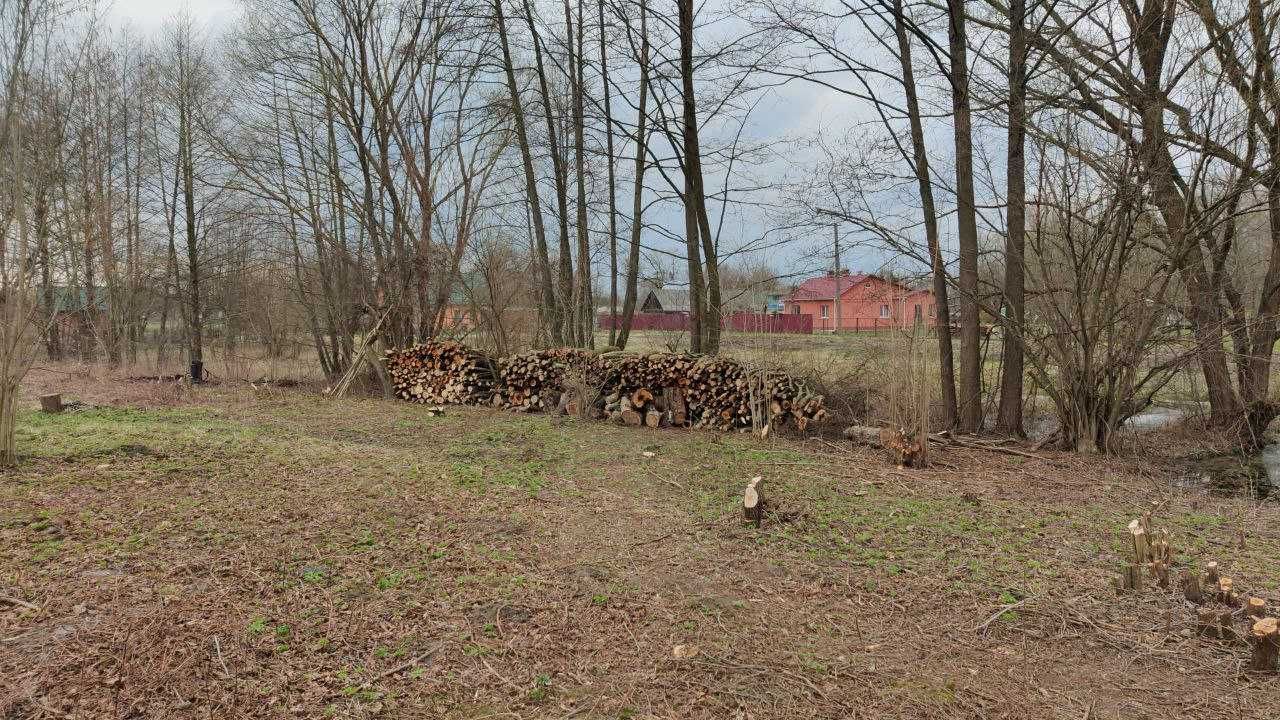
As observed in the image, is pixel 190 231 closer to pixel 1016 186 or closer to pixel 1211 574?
pixel 1016 186

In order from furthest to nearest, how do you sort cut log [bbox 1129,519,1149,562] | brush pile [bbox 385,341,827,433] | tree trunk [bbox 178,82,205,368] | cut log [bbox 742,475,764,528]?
tree trunk [bbox 178,82,205,368], brush pile [bbox 385,341,827,433], cut log [bbox 742,475,764,528], cut log [bbox 1129,519,1149,562]

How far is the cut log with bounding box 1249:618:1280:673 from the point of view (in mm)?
2684

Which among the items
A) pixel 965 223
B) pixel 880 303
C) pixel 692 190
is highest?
pixel 692 190

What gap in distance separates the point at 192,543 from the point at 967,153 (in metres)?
8.15

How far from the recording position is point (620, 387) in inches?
372

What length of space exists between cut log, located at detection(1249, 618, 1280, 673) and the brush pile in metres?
5.32

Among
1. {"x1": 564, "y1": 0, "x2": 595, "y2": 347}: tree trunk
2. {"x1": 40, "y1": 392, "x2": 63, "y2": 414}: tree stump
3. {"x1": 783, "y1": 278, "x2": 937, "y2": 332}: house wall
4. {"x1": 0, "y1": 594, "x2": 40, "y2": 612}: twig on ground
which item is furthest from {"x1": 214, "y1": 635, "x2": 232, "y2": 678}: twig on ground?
{"x1": 564, "y1": 0, "x2": 595, "y2": 347}: tree trunk

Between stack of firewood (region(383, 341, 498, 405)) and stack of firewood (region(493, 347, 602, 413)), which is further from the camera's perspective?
stack of firewood (region(383, 341, 498, 405))

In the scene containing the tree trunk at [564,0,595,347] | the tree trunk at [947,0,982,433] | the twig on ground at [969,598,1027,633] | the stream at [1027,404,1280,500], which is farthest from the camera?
the tree trunk at [564,0,595,347]

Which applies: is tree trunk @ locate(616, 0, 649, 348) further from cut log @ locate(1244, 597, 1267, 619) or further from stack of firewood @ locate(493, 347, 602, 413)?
cut log @ locate(1244, 597, 1267, 619)

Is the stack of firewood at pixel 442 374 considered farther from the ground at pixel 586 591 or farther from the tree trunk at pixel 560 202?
the ground at pixel 586 591

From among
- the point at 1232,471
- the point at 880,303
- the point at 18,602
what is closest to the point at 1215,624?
the point at 1232,471

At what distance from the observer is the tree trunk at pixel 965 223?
7.85 meters

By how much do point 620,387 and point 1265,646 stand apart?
7301 mm
